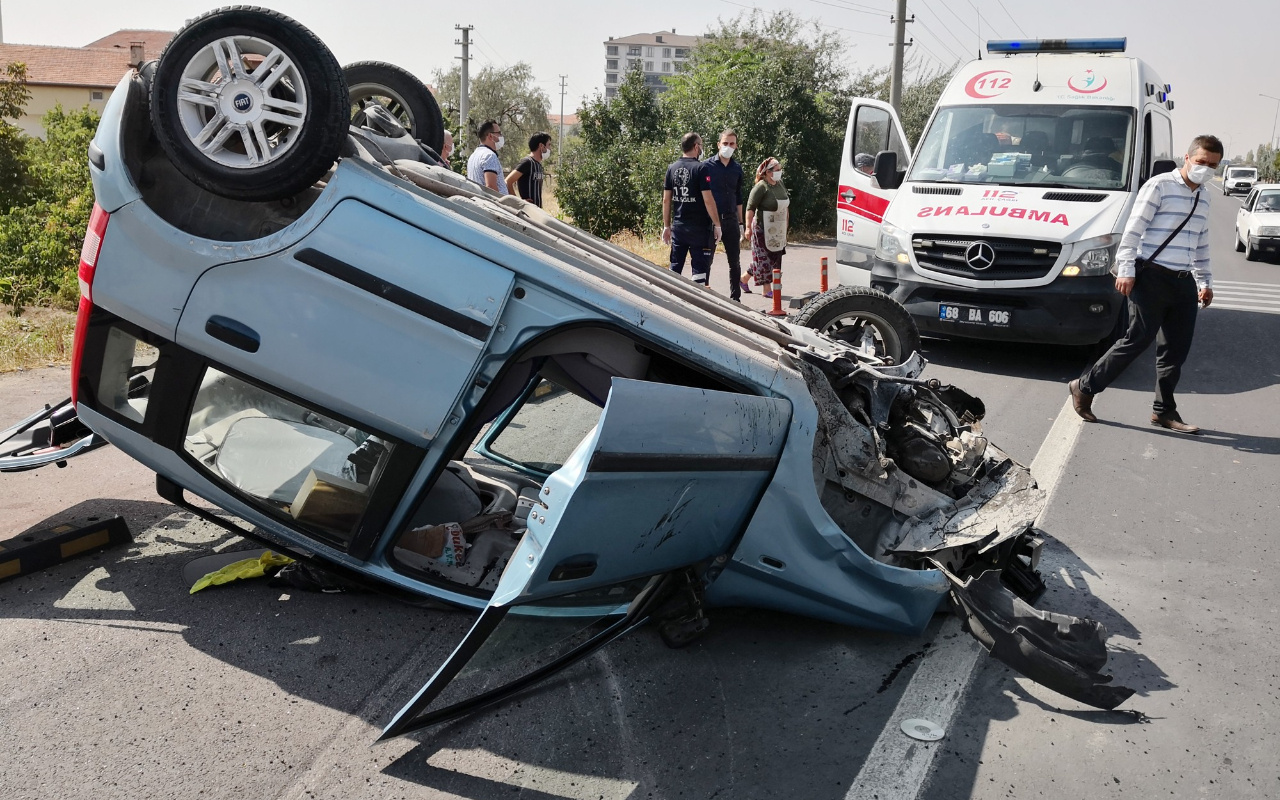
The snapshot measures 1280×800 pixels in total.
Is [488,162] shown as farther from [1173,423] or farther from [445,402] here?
[445,402]

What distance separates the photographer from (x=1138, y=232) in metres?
6.55

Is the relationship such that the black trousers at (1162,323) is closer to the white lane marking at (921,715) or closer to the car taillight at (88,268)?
the white lane marking at (921,715)

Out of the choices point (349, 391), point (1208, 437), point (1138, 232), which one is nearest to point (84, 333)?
point (349, 391)

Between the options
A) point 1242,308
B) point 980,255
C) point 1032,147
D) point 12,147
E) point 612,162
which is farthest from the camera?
point 612,162

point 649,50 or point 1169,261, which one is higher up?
point 649,50

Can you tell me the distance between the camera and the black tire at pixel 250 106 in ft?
10.7

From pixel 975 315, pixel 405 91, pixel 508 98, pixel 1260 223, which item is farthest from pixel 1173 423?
pixel 508 98

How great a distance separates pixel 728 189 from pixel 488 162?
8.29 ft

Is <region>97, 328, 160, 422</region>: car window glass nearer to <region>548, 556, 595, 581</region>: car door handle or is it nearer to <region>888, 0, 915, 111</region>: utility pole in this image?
<region>548, 556, 595, 581</region>: car door handle

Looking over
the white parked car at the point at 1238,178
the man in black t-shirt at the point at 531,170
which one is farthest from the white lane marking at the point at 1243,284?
the white parked car at the point at 1238,178

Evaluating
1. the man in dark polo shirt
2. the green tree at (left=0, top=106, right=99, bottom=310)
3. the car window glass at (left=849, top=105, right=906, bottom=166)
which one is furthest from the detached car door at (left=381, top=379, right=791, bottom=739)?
the green tree at (left=0, top=106, right=99, bottom=310)

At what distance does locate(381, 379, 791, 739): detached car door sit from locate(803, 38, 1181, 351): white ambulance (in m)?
5.54

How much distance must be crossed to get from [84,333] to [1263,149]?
440 ft

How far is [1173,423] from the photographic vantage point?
6.80 m
